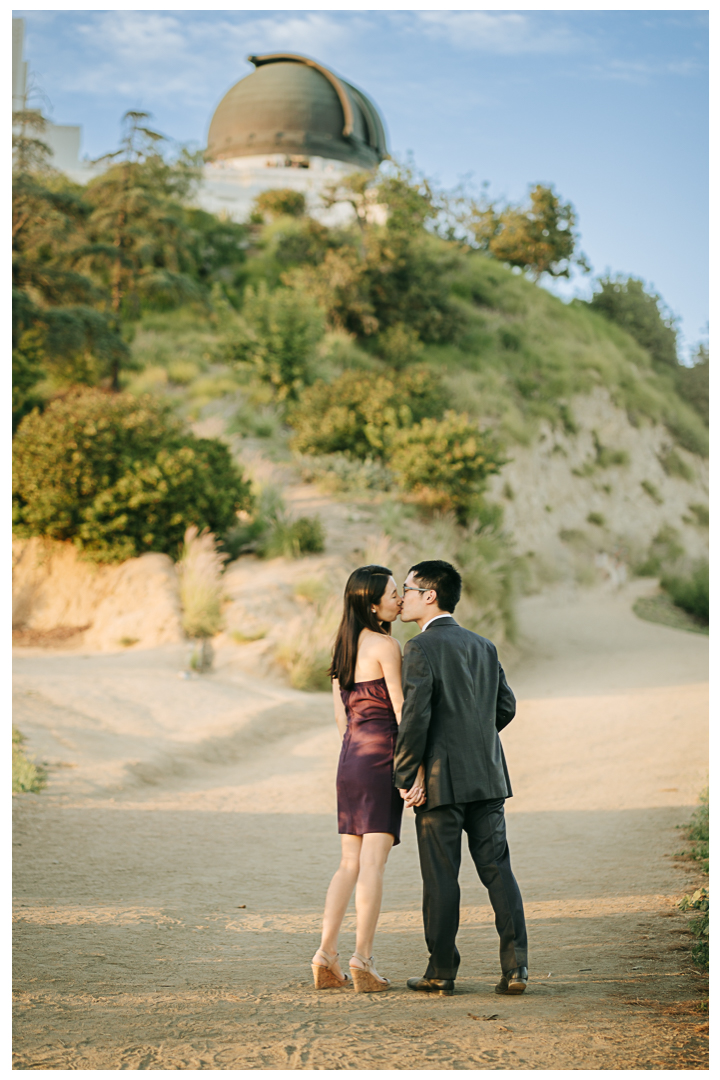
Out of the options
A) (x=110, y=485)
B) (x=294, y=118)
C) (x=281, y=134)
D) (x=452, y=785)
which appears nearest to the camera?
(x=452, y=785)

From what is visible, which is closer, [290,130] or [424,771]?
[424,771]

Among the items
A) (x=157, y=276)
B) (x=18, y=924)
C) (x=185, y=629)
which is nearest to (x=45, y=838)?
(x=18, y=924)

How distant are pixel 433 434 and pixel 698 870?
10811 millimetres

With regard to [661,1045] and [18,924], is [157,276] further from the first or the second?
[661,1045]

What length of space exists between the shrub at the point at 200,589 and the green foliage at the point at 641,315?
77.0ft

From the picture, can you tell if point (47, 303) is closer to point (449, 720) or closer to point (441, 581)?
point (441, 581)

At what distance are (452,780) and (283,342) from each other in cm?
1698

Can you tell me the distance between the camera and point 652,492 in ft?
83.9

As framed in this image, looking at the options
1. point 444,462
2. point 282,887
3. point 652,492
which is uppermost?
point 652,492

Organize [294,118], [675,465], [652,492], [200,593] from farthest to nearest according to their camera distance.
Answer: [294,118], [675,465], [652,492], [200,593]

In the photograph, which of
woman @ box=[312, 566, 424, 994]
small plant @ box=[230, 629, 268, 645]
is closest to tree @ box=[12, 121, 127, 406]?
small plant @ box=[230, 629, 268, 645]

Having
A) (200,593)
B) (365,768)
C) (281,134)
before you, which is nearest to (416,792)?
(365,768)

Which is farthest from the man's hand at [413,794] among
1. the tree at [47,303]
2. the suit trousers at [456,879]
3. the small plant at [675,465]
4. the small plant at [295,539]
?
the small plant at [675,465]

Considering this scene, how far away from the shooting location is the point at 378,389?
680 inches
